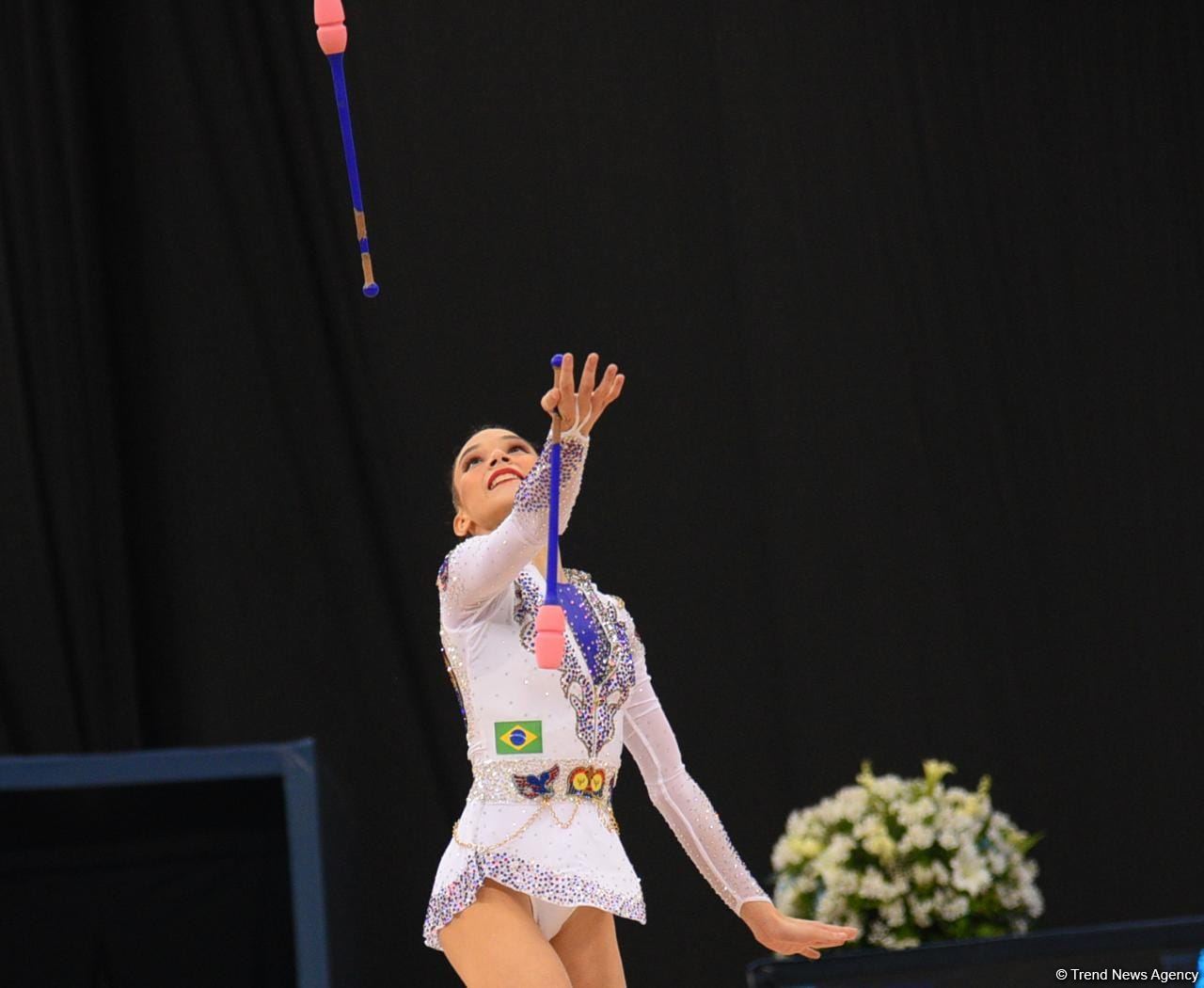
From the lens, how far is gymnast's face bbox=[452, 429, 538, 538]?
273 centimetres

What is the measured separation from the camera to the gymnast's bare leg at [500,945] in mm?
2297

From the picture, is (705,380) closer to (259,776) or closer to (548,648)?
(548,648)

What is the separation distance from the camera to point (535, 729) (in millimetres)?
2459

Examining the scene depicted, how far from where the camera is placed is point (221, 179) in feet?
13.0

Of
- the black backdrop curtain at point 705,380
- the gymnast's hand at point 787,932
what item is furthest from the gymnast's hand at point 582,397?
the black backdrop curtain at point 705,380

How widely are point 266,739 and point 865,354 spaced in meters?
1.57

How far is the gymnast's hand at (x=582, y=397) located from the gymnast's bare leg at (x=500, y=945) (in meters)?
0.63

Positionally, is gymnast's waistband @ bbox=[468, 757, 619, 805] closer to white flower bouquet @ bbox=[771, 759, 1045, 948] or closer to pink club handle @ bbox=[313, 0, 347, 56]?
white flower bouquet @ bbox=[771, 759, 1045, 948]

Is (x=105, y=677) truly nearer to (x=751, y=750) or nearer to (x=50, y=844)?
(x=751, y=750)

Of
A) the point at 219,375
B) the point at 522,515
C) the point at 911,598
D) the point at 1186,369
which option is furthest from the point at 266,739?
the point at 1186,369

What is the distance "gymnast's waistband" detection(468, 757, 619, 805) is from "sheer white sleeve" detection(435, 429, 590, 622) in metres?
0.23

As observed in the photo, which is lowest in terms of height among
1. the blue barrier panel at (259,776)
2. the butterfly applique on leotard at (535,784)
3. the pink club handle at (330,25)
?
the butterfly applique on leotard at (535,784)

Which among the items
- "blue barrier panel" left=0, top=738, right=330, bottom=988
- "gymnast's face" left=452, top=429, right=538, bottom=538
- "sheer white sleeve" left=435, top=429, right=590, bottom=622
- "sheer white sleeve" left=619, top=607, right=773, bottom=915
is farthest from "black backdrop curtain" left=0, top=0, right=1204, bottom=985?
"blue barrier panel" left=0, top=738, right=330, bottom=988

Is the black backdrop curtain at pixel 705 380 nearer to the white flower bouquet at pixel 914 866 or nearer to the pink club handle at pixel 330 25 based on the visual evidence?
the white flower bouquet at pixel 914 866
